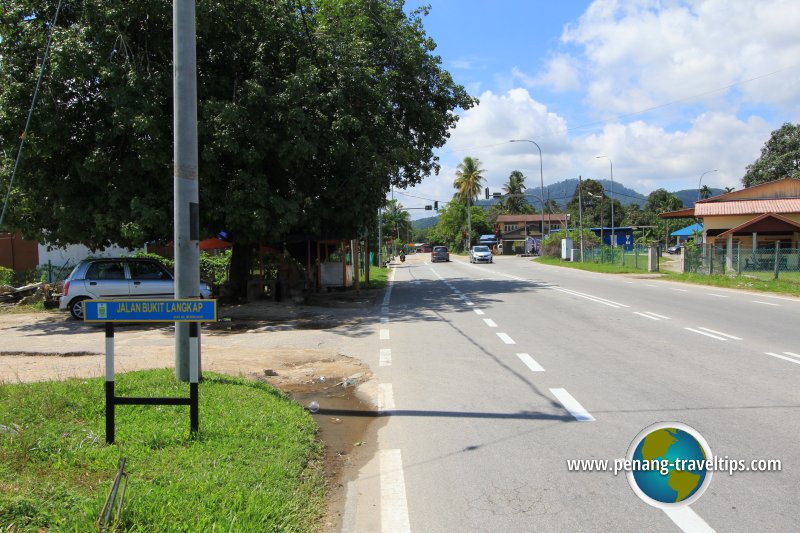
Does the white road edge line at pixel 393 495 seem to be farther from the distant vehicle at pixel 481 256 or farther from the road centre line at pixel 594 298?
the distant vehicle at pixel 481 256

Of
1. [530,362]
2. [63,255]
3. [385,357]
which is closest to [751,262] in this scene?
[530,362]

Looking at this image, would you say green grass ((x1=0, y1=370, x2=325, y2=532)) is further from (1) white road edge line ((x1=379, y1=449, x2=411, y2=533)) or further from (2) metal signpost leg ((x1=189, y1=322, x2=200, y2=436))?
(1) white road edge line ((x1=379, y1=449, x2=411, y2=533))

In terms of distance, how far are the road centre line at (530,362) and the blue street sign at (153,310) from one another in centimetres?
492

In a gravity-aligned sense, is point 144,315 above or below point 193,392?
above

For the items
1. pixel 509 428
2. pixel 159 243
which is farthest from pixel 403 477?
pixel 159 243

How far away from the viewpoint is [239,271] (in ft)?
65.9

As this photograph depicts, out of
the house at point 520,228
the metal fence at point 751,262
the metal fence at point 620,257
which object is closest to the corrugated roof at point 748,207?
the metal fence at point 620,257

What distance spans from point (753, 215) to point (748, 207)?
0.73 meters

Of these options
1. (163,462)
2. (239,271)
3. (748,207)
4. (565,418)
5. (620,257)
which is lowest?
(565,418)

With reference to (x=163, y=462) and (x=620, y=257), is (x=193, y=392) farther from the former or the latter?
(x=620, y=257)

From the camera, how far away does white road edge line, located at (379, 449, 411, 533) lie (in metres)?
3.80

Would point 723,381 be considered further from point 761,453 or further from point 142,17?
point 142,17

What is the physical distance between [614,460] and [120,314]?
165 inches

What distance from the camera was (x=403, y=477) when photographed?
15.1ft
